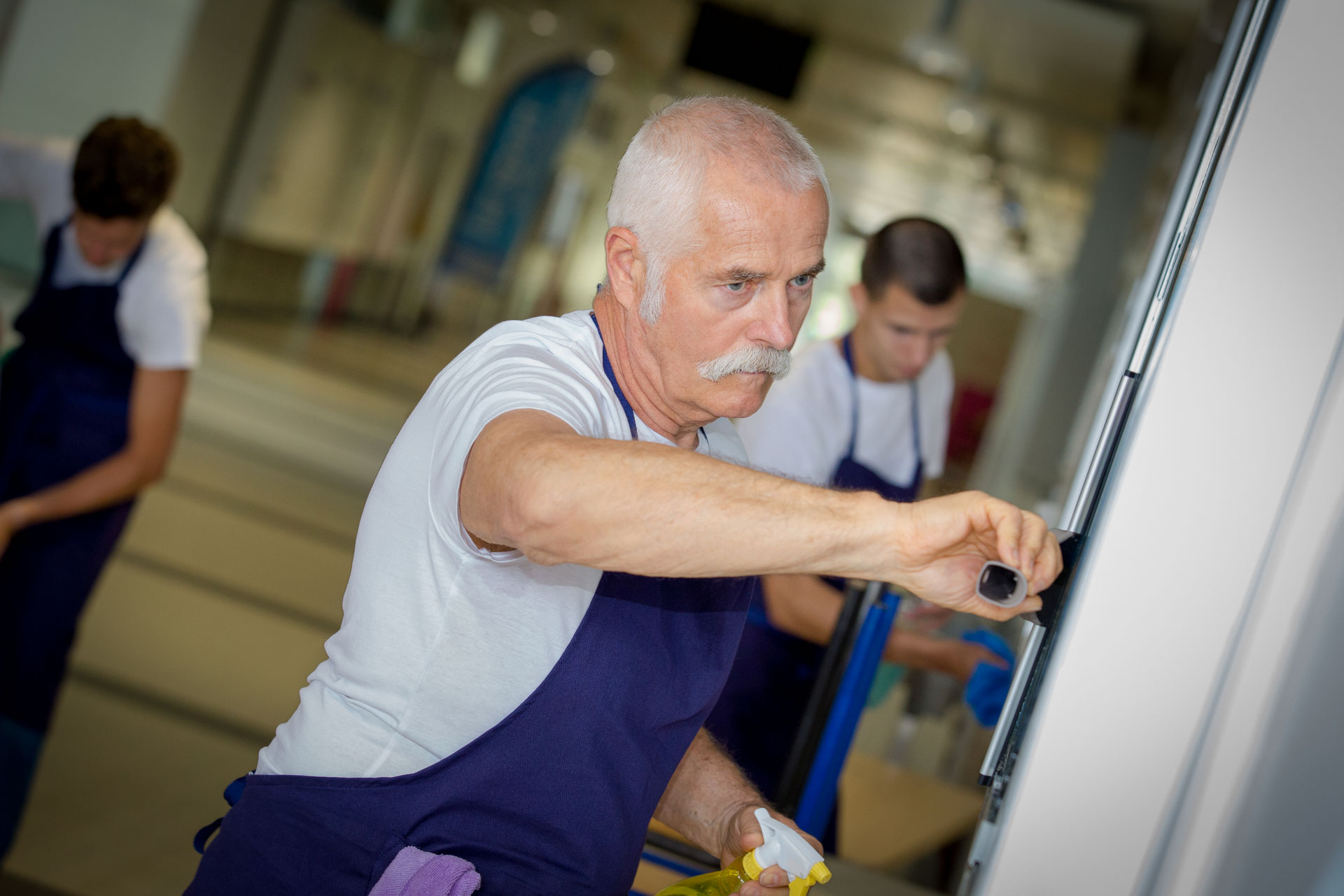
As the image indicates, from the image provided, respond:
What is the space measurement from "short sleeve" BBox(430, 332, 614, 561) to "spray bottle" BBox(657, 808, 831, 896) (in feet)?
1.17

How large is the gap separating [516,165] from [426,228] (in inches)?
52.4

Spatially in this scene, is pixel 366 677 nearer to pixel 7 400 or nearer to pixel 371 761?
pixel 371 761

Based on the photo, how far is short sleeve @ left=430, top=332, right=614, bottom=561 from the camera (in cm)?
91

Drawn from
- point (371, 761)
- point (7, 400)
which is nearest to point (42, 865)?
point (7, 400)

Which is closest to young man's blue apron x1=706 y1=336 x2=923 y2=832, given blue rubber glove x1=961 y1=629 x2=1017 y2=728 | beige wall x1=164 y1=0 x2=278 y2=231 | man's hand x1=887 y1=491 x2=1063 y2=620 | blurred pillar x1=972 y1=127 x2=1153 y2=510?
blue rubber glove x1=961 y1=629 x2=1017 y2=728

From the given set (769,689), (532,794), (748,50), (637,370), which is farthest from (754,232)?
(748,50)

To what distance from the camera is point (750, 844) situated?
3.72 feet

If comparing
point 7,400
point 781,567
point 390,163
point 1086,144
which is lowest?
point 7,400

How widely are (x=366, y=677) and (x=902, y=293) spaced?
1443 mm

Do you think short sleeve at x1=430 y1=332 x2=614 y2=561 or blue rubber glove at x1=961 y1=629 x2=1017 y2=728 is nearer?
short sleeve at x1=430 y1=332 x2=614 y2=561

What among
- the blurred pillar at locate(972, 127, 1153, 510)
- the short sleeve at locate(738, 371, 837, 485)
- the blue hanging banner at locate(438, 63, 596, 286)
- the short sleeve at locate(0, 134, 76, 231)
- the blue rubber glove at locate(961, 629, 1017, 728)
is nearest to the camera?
the blue rubber glove at locate(961, 629, 1017, 728)

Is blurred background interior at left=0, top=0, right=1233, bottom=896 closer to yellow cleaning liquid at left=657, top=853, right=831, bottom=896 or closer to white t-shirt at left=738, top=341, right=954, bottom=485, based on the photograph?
white t-shirt at left=738, top=341, right=954, bottom=485

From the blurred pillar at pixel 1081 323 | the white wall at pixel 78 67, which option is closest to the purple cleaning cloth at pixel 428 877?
the white wall at pixel 78 67

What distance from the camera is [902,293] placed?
2213 mm
